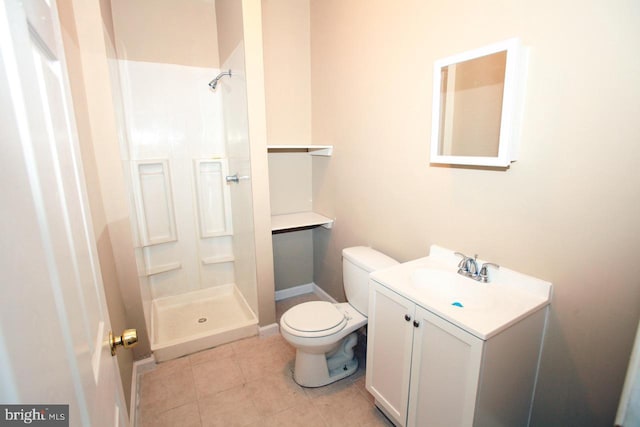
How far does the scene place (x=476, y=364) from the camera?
1109mm

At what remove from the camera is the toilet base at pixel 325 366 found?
6.24ft

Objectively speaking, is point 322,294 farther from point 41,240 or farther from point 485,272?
point 41,240

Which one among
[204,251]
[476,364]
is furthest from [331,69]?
[476,364]

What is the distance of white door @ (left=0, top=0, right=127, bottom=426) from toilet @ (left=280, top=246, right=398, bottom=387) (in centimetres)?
117

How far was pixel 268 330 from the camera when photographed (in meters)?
2.42

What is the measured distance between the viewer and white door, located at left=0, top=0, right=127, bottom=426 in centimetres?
32

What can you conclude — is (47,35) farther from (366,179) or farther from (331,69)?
(331,69)

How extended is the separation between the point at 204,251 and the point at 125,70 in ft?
5.37

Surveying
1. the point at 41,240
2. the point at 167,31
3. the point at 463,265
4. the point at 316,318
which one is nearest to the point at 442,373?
the point at 463,265

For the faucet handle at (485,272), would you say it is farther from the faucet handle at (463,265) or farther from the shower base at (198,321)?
the shower base at (198,321)

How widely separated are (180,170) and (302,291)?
164 centimetres

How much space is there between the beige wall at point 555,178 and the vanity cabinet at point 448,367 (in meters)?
0.15

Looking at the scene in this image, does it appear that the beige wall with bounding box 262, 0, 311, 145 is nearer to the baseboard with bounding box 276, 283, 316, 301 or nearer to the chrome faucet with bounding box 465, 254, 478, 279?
the baseboard with bounding box 276, 283, 316, 301

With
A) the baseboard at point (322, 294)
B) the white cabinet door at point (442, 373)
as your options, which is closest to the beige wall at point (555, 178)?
the white cabinet door at point (442, 373)
